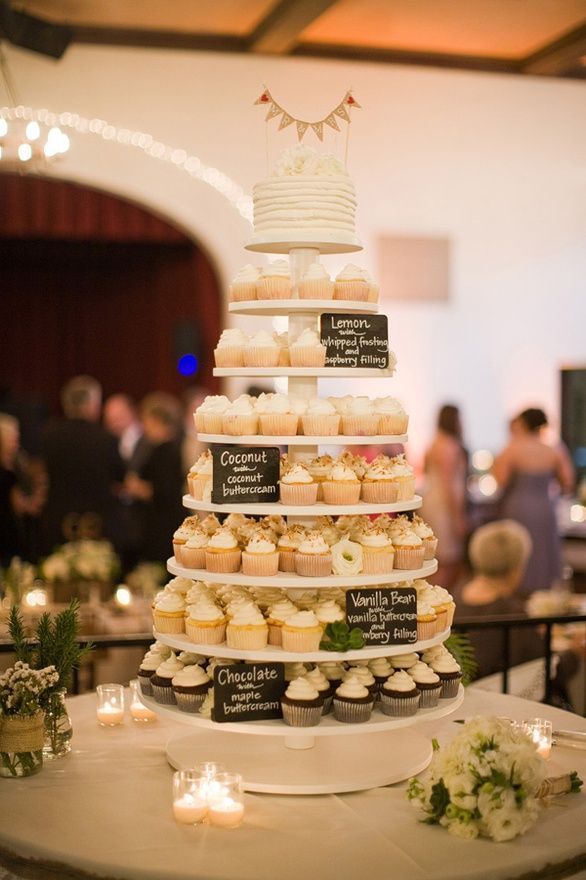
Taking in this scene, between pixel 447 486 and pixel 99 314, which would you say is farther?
pixel 99 314

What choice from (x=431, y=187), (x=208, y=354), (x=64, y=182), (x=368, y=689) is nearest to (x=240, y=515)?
(x=368, y=689)

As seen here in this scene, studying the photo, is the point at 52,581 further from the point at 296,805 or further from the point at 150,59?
the point at 150,59

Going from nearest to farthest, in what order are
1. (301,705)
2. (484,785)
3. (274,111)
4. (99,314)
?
(484,785) < (301,705) < (274,111) < (99,314)

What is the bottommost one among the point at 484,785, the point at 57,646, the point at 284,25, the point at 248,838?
the point at 248,838

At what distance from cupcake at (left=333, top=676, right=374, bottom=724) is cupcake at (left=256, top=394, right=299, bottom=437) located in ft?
2.43

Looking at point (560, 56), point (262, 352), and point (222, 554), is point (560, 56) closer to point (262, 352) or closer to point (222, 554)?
point (262, 352)

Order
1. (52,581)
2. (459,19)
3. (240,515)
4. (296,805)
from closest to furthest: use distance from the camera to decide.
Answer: (296,805), (240,515), (52,581), (459,19)

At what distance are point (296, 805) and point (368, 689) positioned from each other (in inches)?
15.1

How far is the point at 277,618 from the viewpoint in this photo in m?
3.12

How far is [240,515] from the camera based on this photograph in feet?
11.5

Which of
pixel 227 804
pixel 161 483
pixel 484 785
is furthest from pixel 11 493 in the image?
pixel 484 785

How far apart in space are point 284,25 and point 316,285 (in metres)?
5.26

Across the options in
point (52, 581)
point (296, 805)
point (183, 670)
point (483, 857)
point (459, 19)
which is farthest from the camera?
point (459, 19)

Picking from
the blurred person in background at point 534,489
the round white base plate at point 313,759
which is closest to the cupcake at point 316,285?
the round white base plate at point 313,759
